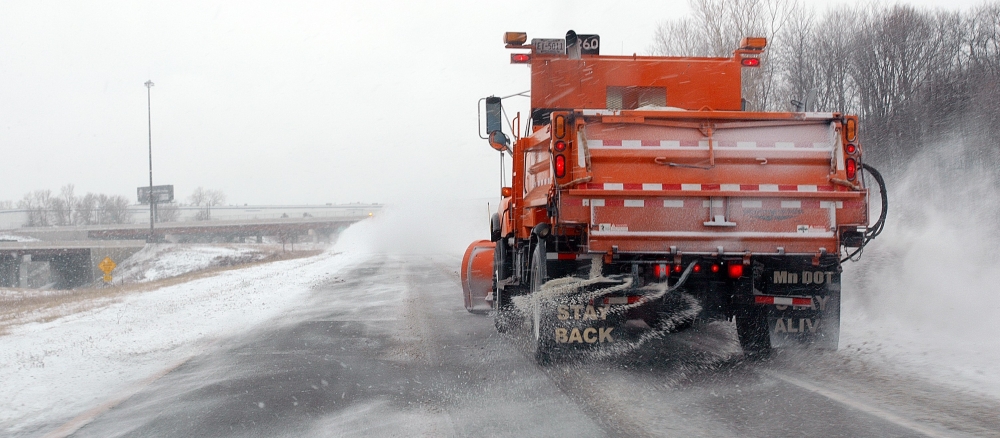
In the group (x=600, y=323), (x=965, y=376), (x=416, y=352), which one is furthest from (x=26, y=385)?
(x=965, y=376)

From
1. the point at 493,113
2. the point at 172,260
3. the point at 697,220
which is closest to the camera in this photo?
the point at 697,220

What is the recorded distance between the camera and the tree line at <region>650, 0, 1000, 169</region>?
22.6m

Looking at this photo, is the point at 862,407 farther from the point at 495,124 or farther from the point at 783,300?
the point at 495,124

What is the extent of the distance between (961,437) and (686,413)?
1.63 meters

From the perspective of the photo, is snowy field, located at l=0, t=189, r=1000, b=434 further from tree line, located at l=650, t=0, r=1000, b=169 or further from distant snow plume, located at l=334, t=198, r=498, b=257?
distant snow plume, located at l=334, t=198, r=498, b=257

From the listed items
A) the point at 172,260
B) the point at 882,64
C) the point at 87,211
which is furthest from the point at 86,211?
the point at 882,64

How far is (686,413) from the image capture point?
5.46 metres

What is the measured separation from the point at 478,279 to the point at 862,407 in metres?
6.17

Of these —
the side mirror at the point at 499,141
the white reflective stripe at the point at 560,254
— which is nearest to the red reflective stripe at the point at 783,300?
the white reflective stripe at the point at 560,254

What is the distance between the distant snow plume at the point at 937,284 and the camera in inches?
299

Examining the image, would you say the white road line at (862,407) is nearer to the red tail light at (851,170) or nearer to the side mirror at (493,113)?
the red tail light at (851,170)

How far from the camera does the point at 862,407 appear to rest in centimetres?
549

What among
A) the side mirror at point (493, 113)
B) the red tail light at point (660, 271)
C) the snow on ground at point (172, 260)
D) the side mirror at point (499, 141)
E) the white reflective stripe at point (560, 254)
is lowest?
the snow on ground at point (172, 260)

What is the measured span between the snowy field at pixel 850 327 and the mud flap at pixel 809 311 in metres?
0.77
